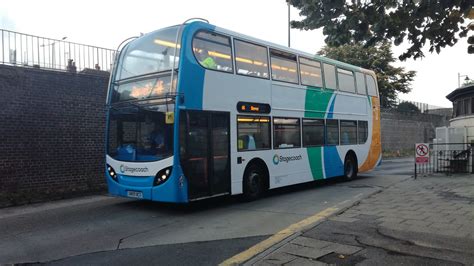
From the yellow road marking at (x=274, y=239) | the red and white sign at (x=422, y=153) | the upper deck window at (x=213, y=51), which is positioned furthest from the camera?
the red and white sign at (x=422, y=153)

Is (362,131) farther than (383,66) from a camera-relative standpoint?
No

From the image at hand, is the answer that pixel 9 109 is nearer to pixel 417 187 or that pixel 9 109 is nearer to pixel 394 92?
pixel 417 187

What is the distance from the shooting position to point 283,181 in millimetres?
11695

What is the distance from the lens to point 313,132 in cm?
1300

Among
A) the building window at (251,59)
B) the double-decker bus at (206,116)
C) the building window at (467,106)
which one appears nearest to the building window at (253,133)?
the double-decker bus at (206,116)

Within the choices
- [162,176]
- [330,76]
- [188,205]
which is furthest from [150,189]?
[330,76]

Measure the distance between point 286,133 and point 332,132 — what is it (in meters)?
2.73

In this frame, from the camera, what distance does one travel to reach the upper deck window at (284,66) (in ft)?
37.8

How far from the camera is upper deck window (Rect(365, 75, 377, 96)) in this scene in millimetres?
16272

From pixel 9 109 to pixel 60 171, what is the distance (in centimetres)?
217

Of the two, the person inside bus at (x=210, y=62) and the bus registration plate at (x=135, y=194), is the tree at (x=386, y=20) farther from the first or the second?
the bus registration plate at (x=135, y=194)

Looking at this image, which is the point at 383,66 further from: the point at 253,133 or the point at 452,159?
the point at 253,133

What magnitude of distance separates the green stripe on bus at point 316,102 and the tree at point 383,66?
24.3 m

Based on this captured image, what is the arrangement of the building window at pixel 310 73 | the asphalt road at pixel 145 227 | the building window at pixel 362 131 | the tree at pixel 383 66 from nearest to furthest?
the asphalt road at pixel 145 227, the building window at pixel 310 73, the building window at pixel 362 131, the tree at pixel 383 66
